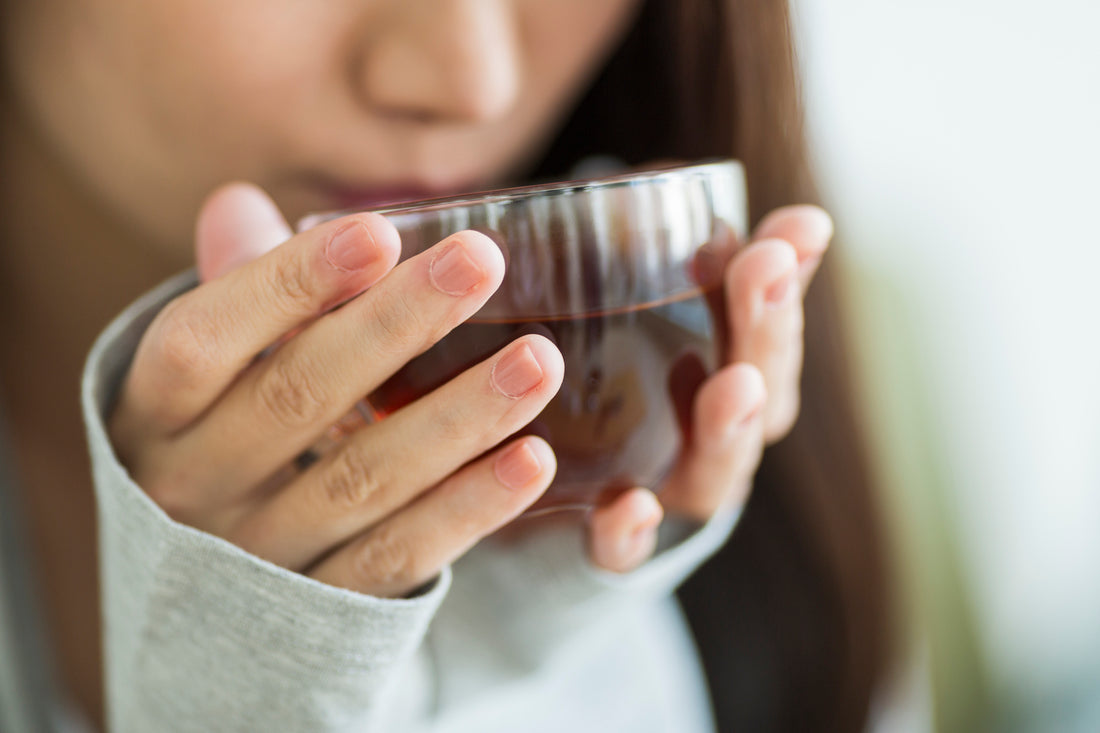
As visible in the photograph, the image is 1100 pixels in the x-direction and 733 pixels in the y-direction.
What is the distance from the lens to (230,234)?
1.84 feet

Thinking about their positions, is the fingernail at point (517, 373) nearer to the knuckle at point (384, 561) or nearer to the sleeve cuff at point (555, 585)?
the knuckle at point (384, 561)

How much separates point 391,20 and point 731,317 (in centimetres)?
34

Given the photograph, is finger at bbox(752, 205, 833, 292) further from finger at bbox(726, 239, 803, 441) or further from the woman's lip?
the woman's lip

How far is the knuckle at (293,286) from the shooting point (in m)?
0.41

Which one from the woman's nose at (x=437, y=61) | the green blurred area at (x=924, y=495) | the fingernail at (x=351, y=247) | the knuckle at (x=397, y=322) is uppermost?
the woman's nose at (x=437, y=61)

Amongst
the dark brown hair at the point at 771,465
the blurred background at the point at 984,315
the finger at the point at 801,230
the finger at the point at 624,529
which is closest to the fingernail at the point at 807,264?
the finger at the point at 801,230

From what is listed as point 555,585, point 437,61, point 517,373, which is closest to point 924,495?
point 555,585

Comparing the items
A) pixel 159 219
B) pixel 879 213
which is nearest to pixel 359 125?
pixel 159 219

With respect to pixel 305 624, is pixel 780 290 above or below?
above

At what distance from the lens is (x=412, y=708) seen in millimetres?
797

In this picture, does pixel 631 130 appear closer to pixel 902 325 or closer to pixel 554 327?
pixel 554 327

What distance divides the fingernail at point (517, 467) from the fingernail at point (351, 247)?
127mm

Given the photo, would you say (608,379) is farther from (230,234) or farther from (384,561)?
(230,234)

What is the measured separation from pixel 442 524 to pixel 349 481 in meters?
0.06
